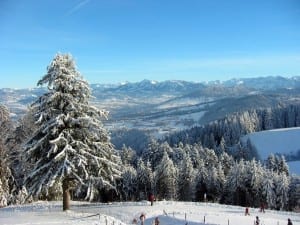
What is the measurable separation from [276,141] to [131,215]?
143 metres

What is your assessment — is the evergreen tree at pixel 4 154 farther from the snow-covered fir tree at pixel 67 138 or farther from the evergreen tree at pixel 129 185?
the evergreen tree at pixel 129 185

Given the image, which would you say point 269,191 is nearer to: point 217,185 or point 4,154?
point 217,185

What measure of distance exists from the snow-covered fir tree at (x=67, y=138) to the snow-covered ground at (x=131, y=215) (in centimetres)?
182

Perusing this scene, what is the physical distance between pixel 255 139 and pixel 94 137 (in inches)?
5816

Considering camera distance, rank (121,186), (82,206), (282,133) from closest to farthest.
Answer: (82,206) → (121,186) → (282,133)

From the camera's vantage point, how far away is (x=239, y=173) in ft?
281

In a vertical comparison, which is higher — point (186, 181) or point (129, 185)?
point (186, 181)

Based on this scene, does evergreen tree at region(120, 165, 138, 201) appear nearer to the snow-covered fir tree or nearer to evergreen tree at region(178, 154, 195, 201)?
evergreen tree at region(178, 154, 195, 201)

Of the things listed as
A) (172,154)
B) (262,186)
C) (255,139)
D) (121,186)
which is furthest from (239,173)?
(255,139)

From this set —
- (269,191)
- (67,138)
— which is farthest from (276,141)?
(67,138)

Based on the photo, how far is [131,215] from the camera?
33.0 metres

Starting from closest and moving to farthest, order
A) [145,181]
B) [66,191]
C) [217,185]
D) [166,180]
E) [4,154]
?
[66,191] → [4,154] → [217,185] → [166,180] → [145,181]

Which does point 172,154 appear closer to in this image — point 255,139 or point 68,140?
point 255,139

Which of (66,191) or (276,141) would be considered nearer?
(66,191)
